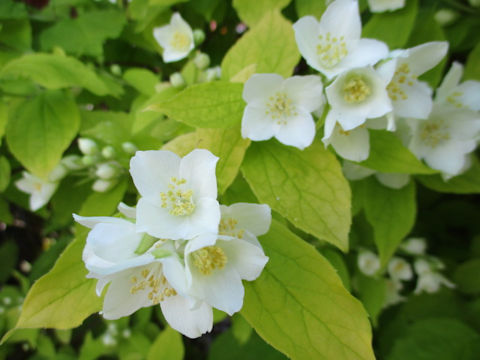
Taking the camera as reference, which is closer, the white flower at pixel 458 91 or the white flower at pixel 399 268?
the white flower at pixel 458 91

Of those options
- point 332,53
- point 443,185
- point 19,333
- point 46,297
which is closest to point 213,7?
point 332,53

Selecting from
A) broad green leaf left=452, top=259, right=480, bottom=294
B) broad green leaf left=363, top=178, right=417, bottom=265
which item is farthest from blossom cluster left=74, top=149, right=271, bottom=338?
broad green leaf left=452, top=259, right=480, bottom=294

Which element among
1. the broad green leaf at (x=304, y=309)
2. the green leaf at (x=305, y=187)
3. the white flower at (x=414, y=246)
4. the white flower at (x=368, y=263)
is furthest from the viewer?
the white flower at (x=414, y=246)

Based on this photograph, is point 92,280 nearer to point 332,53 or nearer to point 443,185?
point 332,53

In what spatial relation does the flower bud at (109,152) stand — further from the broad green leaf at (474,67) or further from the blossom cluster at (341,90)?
the broad green leaf at (474,67)

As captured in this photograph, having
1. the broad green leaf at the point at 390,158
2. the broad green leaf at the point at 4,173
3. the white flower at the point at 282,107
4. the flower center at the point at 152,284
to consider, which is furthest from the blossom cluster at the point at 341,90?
the broad green leaf at the point at 4,173

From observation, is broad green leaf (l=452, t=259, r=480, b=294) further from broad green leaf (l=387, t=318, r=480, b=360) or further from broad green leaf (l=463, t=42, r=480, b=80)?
broad green leaf (l=463, t=42, r=480, b=80)
